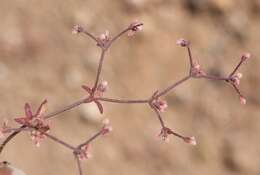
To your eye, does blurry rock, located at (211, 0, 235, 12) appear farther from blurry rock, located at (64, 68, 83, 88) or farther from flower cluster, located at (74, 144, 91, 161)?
flower cluster, located at (74, 144, 91, 161)

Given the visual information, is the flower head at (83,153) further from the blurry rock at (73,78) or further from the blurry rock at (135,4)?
the blurry rock at (135,4)

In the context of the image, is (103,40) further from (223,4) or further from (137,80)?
(223,4)

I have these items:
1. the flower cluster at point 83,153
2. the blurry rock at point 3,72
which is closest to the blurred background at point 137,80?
the blurry rock at point 3,72

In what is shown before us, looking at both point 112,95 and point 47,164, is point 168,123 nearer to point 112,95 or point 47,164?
point 112,95

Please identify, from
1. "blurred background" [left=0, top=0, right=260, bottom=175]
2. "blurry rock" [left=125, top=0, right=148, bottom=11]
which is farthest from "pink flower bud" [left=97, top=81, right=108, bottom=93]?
"blurry rock" [left=125, top=0, right=148, bottom=11]

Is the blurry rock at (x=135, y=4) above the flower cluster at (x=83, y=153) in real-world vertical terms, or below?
above

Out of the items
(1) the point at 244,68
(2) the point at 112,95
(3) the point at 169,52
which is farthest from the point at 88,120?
(1) the point at 244,68

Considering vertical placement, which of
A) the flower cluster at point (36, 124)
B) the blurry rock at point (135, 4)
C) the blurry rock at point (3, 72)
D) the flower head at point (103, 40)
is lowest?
the flower cluster at point (36, 124)

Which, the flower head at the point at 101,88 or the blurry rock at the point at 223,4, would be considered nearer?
the flower head at the point at 101,88

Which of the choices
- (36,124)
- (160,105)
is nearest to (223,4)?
(160,105)

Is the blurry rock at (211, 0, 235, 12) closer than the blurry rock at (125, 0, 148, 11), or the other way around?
the blurry rock at (125, 0, 148, 11)
